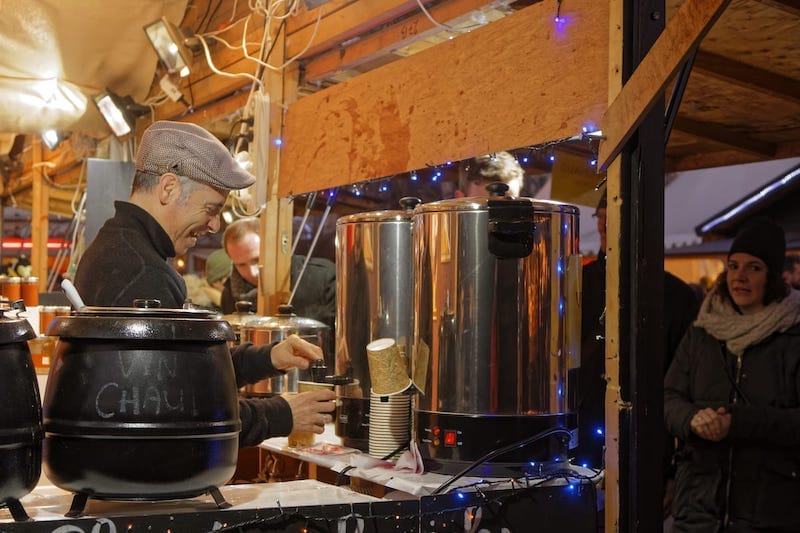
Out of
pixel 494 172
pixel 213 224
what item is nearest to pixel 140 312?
pixel 213 224

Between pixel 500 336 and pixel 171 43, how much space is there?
11.3 ft

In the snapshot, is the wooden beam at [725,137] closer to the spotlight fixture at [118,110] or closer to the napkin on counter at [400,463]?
the napkin on counter at [400,463]

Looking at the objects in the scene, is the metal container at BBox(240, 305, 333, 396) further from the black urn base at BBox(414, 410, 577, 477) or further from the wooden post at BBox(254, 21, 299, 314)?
the black urn base at BBox(414, 410, 577, 477)

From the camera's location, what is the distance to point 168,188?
8.63ft

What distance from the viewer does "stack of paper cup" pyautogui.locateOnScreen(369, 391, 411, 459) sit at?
9.25ft

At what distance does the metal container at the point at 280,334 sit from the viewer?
11.5ft

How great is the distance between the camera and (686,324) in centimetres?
472

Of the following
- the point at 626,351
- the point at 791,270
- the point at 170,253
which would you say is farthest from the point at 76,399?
the point at 791,270

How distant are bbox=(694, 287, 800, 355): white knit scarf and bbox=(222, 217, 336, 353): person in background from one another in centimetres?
189

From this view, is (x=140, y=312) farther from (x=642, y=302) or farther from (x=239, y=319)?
(x=239, y=319)

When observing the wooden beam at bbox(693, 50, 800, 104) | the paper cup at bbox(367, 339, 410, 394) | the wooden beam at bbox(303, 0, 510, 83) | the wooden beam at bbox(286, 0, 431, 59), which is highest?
the wooden beam at bbox(286, 0, 431, 59)

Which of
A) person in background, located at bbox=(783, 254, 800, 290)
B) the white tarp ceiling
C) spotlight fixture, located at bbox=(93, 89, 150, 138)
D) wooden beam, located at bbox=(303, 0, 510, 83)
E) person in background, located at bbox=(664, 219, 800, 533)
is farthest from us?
person in background, located at bbox=(783, 254, 800, 290)

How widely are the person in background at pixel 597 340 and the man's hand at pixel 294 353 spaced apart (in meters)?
0.78

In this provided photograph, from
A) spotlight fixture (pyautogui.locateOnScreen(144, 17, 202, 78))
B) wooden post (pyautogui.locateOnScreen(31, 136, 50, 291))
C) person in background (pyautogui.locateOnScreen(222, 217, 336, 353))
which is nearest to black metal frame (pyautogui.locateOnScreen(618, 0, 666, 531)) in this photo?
person in background (pyautogui.locateOnScreen(222, 217, 336, 353))
